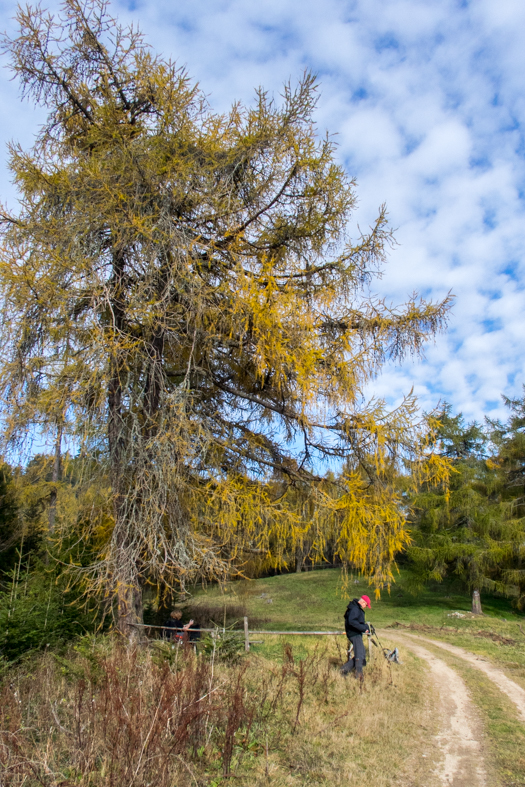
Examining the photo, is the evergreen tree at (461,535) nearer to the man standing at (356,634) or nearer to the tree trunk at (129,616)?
the man standing at (356,634)

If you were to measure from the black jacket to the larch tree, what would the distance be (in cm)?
70

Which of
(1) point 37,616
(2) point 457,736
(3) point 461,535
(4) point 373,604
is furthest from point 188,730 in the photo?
(4) point 373,604

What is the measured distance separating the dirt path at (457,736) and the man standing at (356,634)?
122 centimetres

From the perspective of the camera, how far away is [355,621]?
8.07 meters

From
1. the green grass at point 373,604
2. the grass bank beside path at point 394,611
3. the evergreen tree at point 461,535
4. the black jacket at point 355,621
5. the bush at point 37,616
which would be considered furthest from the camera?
the evergreen tree at point 461,535

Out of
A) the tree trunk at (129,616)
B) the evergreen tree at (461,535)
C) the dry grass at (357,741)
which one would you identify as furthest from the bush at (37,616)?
the evergreen tree at (461,535)

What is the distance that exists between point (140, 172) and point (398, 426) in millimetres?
5923

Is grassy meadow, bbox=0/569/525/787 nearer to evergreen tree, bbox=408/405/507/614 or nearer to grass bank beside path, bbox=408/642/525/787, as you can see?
grass bank beside path, bbox=408/642/525/787

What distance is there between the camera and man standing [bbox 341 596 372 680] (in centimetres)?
762

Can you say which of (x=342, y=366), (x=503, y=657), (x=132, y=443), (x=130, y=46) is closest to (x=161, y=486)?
(x=132, y=443)

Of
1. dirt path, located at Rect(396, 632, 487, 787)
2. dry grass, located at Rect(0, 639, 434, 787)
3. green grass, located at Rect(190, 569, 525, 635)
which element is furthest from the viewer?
green grass, located at Rect(190, 569, 525, 635)

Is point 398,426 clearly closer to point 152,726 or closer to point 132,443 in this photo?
point 132,443

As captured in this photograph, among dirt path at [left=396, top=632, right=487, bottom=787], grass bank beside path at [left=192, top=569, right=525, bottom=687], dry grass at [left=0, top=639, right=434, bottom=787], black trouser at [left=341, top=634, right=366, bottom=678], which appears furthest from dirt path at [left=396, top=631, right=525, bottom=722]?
black trouser at [left=341, top=634, right=366, bottom=678]

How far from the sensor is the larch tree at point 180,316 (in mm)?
7344
